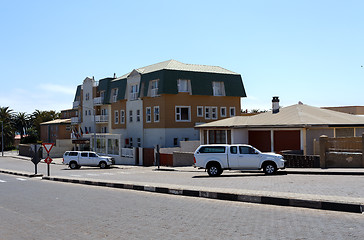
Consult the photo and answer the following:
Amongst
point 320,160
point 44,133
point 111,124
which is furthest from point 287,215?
point 44,133

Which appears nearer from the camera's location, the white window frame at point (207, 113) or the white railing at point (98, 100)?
the white window frame at point (207, 113)

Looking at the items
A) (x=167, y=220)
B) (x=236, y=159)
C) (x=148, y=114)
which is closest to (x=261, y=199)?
(x=167, y=220)

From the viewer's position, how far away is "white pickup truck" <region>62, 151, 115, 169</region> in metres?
42.5

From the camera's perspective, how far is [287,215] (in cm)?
1045

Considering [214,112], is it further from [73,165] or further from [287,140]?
[287,140]

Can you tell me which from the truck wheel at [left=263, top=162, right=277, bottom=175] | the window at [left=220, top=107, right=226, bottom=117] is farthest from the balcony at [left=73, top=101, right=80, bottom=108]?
the truck wheel at [left=263, top=162, right=277, bottom=175]

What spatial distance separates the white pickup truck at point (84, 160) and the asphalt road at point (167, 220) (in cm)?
2871

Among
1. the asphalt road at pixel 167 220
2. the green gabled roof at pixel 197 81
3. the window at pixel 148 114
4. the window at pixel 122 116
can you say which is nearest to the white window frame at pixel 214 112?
the green gabled roof at pixel 197 81

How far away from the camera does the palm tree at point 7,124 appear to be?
323 ft

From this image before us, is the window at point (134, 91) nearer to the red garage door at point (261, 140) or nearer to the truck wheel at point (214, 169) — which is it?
the red garage door at point (261, 140)

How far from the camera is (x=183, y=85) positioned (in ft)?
159

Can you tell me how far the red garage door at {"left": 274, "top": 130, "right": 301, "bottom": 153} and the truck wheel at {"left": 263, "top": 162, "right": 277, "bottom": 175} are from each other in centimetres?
998

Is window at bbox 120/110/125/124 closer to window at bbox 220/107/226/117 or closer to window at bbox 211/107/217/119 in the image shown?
window at bbox 211/107/217/119

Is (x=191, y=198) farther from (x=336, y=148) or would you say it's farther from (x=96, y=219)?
(x=336, y=148)
